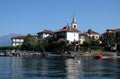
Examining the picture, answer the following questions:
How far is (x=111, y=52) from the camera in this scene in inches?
6722

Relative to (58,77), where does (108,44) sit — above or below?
above

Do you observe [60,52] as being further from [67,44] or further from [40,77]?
[40,77]

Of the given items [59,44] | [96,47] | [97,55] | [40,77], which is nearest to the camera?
[40,77]

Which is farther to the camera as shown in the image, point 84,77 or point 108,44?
point 108,44

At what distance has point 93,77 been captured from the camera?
221 ft

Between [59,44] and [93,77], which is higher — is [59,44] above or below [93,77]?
above

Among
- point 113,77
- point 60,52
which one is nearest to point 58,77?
point 113,77

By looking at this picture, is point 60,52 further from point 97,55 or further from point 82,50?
point 97,55

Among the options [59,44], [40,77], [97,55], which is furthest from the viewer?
[59,44]

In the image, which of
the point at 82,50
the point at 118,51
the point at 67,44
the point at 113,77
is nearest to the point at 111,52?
the point at 118,51

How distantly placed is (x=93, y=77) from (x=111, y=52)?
105 meters

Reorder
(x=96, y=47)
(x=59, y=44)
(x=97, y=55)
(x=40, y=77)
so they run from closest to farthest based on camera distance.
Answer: (x=40, y=77), (x=97, y=55), (x=96, y=47), (x=59, y=44)

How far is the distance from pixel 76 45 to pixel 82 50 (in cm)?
1029

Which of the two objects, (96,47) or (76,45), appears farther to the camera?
(76,45)
